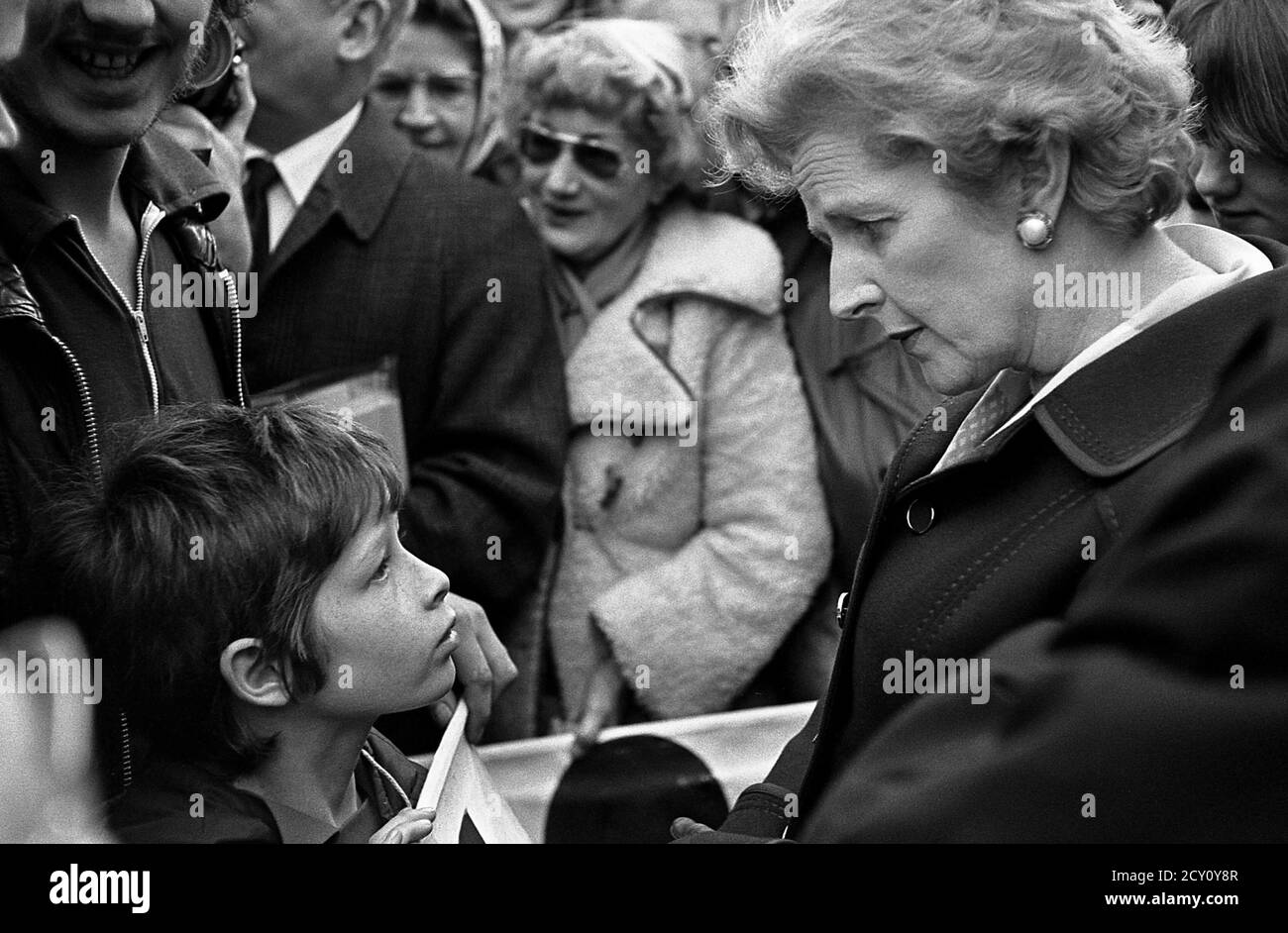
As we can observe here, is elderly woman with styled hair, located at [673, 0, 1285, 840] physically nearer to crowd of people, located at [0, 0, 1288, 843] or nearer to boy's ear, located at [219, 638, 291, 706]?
crowd of people, located at [0, 0, 1288, 843]

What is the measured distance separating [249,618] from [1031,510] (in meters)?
0.67

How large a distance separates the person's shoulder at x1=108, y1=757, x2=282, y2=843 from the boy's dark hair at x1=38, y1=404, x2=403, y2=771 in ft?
0.07

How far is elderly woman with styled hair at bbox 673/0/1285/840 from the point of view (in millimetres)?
1209

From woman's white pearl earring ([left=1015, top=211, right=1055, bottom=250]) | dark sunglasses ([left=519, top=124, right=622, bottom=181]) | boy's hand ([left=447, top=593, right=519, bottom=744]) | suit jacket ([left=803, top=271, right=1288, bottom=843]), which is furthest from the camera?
dark sunglasses ([left=519, top=124, right=622, bottom=181])

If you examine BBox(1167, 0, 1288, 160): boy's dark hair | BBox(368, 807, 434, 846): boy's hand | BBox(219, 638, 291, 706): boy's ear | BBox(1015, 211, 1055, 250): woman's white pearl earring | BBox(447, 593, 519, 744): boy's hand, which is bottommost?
BBox(368, 807, 434, 846): boy's hand

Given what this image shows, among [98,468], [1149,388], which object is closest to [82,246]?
[98,468]

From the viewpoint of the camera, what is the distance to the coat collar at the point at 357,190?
2.01 m

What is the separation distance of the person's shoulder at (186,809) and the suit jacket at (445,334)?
526 mm

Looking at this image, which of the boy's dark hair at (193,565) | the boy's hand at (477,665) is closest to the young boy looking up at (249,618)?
the boy's dark hair at (193,565)

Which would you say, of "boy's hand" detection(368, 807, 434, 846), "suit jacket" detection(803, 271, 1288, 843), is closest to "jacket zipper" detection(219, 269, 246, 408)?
"boy's hand" detection(368, 807, 434, 846)

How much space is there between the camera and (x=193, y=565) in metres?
1.38

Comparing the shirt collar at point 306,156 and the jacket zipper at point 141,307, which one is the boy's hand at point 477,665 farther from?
the shirt collar at point 306,156
